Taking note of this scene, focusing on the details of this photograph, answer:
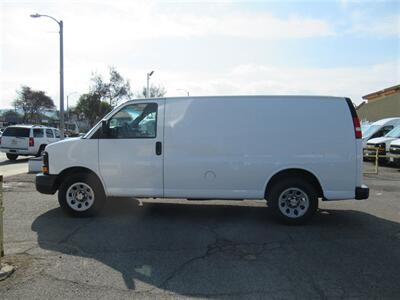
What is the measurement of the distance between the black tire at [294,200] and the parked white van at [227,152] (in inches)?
0.7

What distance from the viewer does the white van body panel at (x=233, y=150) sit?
676cm

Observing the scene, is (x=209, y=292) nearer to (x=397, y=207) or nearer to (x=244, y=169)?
(x=244, y=169)

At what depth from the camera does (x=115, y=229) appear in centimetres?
652

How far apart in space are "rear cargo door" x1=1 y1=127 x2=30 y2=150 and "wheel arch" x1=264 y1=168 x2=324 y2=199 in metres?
17.1

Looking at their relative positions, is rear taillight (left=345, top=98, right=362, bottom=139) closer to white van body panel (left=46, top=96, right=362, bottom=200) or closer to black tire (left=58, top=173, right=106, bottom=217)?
white van body panel (left=46, top=96, right=362, bottom=200)

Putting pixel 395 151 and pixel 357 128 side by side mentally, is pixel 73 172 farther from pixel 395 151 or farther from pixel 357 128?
pixel 395 151

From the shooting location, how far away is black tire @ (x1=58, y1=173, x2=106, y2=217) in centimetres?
718

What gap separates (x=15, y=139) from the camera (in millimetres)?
20875

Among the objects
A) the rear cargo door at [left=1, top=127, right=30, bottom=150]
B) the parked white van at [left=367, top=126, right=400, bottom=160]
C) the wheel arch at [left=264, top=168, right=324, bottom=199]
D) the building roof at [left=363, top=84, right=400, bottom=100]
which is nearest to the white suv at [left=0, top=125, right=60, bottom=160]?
the rear cargo door at [left=1, top=127, right=30, bottom=150]

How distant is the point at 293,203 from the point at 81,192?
148 inches

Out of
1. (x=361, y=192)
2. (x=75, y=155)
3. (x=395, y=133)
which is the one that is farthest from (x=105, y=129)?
(x=395, y=133)

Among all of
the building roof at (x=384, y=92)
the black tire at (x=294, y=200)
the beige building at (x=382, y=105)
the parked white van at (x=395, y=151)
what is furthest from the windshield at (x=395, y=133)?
the building roof at (x=384, y=92)

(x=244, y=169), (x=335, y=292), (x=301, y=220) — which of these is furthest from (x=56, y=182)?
(x=335, y=292)

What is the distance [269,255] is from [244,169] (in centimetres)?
187
